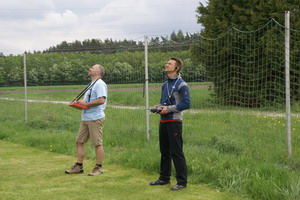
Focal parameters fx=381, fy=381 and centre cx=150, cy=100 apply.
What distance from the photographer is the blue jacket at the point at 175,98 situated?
5.10m

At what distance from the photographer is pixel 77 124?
37.4 ft

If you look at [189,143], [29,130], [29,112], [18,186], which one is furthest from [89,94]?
[29,112]

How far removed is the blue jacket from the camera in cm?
510

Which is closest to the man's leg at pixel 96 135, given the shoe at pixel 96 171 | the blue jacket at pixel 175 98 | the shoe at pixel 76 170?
the shoe at pixel 96 171

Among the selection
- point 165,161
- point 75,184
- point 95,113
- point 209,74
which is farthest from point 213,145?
point 75,184

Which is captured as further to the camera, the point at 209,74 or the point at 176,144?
the point at 209,74

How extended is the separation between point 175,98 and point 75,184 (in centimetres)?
199

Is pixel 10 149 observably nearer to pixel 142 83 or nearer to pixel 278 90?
pixel 142 83

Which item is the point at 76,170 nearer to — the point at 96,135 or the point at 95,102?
the point at 96,135

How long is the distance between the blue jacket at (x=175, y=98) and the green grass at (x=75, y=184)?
41.1 inches

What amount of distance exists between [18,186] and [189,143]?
3.53 metres

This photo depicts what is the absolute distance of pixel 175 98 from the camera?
207 inches

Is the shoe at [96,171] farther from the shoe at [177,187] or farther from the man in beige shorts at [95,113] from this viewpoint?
the shoe at [177,187]

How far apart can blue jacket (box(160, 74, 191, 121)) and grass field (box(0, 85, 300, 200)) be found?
1.10 metres
